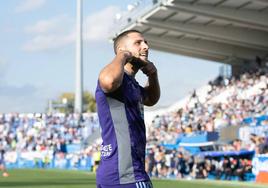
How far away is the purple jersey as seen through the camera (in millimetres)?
5727

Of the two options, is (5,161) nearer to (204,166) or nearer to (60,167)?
(60,167)

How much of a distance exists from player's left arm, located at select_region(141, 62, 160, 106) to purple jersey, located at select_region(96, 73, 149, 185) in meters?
0.30

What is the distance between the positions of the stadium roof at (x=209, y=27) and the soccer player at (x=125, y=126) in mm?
41182

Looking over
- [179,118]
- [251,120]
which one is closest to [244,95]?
[179,118]

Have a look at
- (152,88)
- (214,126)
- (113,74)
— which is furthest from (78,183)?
(113,74)

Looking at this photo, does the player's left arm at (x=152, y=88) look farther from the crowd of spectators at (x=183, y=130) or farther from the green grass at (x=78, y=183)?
the crowd of spectators at (x=183, y=130)

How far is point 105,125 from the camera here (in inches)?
229

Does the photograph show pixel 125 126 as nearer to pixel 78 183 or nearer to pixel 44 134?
pixel 78 183

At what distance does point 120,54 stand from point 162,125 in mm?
44479

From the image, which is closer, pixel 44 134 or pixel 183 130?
pixel 183 130

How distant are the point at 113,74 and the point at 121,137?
1.85ft

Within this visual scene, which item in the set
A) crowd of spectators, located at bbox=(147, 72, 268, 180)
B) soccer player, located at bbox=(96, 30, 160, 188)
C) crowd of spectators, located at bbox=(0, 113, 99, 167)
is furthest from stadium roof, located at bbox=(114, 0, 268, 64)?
soccer player, located at bbox=(96, 30, 160, 188)

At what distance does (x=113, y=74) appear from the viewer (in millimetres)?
5461

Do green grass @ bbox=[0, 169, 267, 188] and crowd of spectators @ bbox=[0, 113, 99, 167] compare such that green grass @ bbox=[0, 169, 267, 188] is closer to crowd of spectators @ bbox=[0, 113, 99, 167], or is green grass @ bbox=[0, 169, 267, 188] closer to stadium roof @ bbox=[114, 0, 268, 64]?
stadium roof @ bbox=[114, 0, 268, 64]
